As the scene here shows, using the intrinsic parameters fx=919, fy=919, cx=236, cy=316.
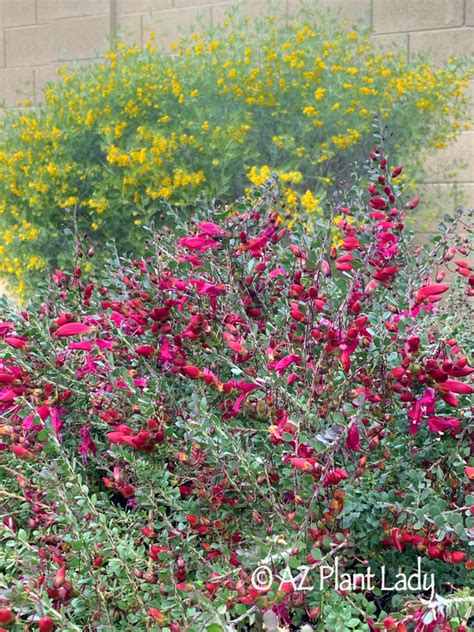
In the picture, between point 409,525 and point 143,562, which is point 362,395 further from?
point 143,562

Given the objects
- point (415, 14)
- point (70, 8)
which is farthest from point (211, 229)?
point (70, 8)

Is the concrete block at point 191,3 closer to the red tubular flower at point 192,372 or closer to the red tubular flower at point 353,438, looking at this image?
the red tubular flower at point 192,372

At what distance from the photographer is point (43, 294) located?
70.5 inches

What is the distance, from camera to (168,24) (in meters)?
6.68

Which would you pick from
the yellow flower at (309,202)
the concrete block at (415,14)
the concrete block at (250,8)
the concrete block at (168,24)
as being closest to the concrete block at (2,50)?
the concrete block at (168,24)

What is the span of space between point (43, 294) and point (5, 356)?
0.40 meters

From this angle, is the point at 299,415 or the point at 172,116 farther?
the point at 172,116

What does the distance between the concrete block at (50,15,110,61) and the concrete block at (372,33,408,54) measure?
6.69 ft

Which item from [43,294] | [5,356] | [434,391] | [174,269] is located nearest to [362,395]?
[434,391]

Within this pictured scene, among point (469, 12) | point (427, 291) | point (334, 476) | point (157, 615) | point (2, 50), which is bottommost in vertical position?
point (2, 50)

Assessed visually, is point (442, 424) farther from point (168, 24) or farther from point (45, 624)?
point (168, 24)

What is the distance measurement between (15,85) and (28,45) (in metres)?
0.34

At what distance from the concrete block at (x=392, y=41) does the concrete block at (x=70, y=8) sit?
2.14m

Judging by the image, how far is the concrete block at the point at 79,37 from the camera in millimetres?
6863
